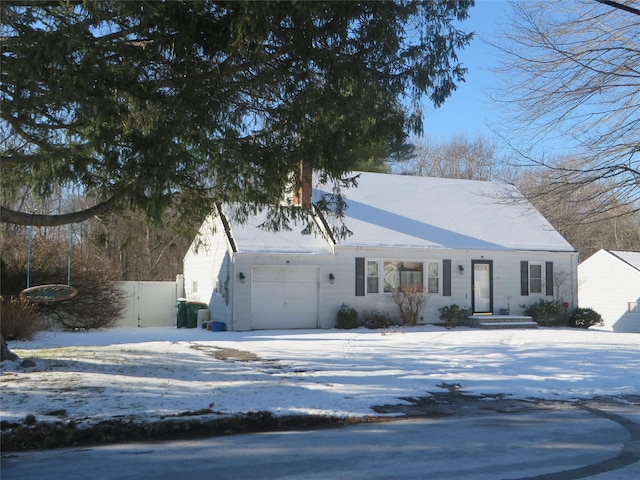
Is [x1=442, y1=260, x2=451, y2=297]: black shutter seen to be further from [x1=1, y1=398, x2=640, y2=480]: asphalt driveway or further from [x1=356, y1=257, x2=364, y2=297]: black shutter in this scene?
[x1=1, y1=398, x2=640, y2=480]: asphalt driveway

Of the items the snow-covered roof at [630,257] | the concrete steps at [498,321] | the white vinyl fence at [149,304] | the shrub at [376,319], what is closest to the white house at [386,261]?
the shrub at [376,319]

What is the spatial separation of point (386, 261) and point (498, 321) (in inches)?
188

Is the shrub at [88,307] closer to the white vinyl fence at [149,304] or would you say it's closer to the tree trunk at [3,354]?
the white vinyl fence at [149,304]

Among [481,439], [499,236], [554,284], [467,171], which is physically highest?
[467,171]

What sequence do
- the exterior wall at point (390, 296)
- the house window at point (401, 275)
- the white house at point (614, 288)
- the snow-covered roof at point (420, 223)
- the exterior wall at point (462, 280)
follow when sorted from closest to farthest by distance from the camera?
the exterior wall at point (390, 296)
the snow-covered roof at point (420, 223)
the exterior wall at point (462, 280)
the house window at point (401, 275)
the white house at point (614, 288)

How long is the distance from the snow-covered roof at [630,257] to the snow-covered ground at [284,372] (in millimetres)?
13105

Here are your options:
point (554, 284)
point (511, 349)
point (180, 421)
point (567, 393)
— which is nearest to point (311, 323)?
point (511, 349)

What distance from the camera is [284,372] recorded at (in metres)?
12.5

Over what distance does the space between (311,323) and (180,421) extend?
47.5 feet

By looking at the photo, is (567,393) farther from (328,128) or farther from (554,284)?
(554,284)

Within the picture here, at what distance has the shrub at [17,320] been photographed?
1680 cm

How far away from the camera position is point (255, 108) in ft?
36.8

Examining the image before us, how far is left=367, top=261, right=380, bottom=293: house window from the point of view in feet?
77.4

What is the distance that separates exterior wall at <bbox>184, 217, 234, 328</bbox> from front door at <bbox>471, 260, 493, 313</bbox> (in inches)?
379
